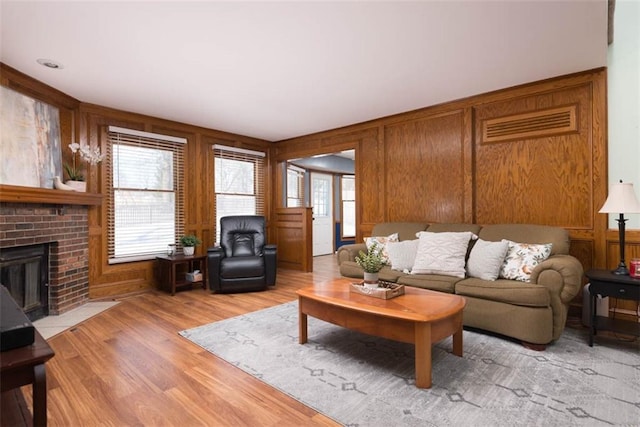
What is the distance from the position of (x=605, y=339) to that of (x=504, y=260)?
98 cm

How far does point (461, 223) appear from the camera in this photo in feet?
12.9

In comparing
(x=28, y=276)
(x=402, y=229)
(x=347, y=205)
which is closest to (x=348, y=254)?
(x=402, y=229)

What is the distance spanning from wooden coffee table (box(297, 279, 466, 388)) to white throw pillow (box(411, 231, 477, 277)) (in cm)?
66

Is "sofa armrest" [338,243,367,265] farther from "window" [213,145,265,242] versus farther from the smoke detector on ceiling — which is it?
the smoke detector on ceiling

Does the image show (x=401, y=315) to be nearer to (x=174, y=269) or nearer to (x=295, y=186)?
(x=174, y=269)

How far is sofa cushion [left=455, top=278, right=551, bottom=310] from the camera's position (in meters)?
2.50

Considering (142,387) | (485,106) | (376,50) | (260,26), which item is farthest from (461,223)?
(142,387)

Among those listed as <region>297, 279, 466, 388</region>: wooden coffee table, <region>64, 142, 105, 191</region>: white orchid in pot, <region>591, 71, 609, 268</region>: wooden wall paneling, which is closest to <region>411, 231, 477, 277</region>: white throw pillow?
<region>297, 279, 466, 388</region>: wooden coffee table

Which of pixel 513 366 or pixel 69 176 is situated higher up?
pixel 69 176

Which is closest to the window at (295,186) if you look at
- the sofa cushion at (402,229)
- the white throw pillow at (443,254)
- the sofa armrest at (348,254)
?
the sofa cushion at (402,229)

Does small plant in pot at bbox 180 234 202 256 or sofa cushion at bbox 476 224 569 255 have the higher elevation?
sofa cushion at bbox 476 224 569 255

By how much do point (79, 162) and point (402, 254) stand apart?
4001mm

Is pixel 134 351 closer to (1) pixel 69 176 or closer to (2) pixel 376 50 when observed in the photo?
(1) pixel 69 176

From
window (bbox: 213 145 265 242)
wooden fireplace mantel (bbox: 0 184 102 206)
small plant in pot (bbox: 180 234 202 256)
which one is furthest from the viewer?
window (bbox: 213 145 265 242)
